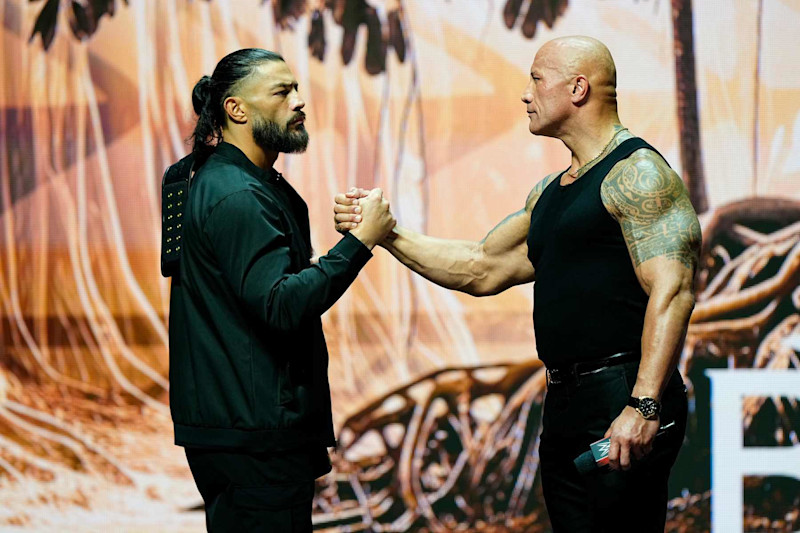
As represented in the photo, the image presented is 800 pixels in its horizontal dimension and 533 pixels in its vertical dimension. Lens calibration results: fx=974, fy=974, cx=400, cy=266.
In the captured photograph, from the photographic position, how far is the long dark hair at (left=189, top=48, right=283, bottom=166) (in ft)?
7.20

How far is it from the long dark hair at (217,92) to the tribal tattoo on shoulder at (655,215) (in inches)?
33.4

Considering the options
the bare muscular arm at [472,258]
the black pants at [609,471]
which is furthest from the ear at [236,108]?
the black pants at [609,471]

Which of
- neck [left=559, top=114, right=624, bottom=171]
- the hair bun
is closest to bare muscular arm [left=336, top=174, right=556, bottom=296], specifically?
neck [left=559, top=114, right=624, bottom=171]

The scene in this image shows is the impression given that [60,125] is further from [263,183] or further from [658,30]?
[658,30]

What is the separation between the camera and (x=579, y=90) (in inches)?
91.4

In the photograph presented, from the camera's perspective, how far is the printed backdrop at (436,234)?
394 centimetres

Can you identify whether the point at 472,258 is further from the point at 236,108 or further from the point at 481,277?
the point at 236,108

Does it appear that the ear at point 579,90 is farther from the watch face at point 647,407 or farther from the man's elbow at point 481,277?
the watch face at point 647,407

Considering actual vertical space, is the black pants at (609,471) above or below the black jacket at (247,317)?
below

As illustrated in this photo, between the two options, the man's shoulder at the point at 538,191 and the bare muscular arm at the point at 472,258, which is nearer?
the man's shoulder at the point at 538,191

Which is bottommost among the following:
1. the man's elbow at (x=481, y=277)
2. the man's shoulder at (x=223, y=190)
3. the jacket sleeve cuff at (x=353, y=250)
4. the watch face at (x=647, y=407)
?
the watch face at (x=647, y=407)

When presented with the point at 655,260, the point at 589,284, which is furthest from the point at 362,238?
the point at 655,260

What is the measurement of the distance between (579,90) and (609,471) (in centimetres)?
89

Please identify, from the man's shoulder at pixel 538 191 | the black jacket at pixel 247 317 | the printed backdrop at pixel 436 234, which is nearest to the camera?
the black jacket at pixel 247 317
